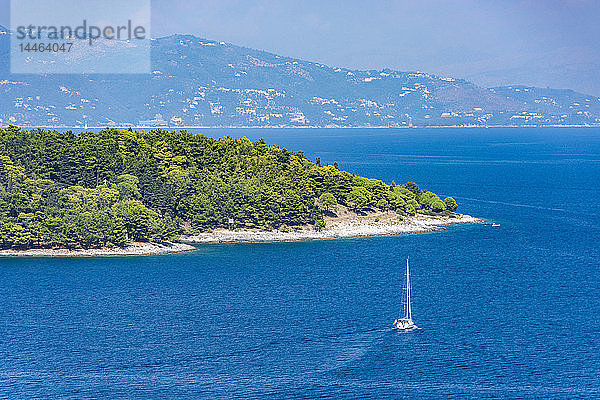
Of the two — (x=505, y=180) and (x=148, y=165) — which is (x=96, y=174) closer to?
(x=148, y=165)

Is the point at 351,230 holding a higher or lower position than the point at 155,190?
lower

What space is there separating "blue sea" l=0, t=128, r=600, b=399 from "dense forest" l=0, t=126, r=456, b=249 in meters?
6.34

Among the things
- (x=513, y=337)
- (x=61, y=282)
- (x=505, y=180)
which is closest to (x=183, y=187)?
(x=61, y=282)

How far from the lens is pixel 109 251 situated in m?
99.5

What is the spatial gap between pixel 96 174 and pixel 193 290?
45409mm

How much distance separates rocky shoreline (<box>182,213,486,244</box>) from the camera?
361 feet

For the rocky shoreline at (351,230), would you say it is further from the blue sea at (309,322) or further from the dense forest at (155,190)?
the blue sea at (309,322)

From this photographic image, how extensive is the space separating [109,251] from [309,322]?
3986cm

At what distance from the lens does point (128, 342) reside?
63125 mm

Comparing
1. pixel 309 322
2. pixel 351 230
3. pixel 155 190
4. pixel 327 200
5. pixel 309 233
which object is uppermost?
pixel 155 190

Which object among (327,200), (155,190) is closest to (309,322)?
(155,190)

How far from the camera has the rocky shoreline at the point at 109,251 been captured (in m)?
98.1

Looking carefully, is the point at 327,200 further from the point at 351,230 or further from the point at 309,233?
the point at 309,233

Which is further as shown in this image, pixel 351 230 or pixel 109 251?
pixel 351 230
